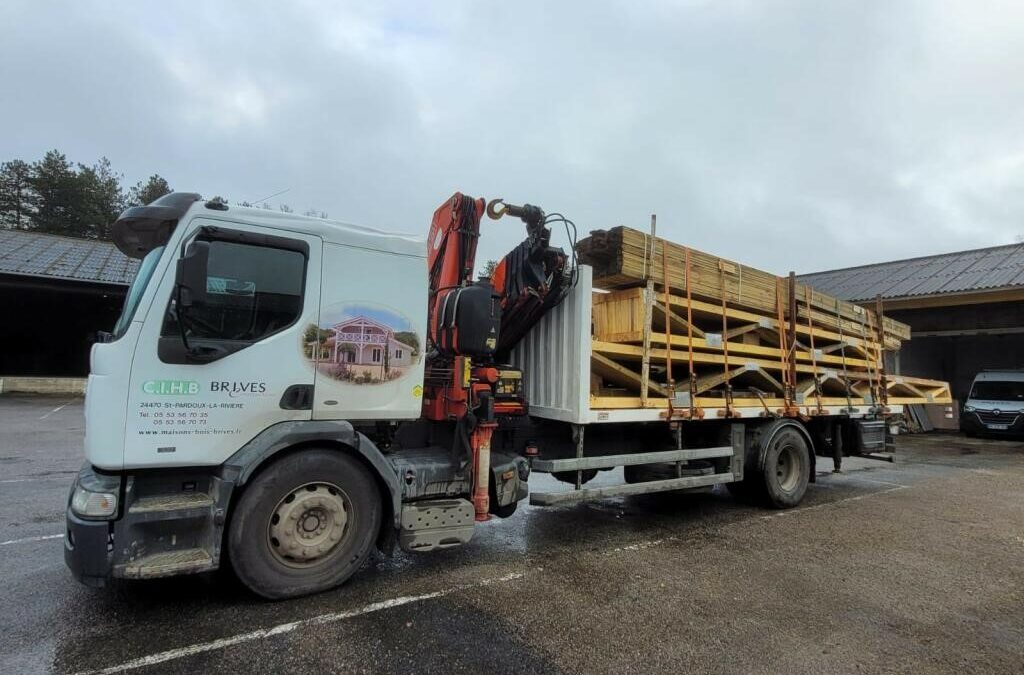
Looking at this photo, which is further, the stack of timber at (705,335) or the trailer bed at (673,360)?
the stack of timber at (705,335)

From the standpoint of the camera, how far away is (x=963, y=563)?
509cm

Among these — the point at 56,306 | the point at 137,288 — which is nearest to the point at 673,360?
the point at 137,288

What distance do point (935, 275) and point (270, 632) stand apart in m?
22.0

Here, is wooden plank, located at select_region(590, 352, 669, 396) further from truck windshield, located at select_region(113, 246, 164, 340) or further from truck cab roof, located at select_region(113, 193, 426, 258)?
truck windshield, located at select_region(113, 246, 164, 340)

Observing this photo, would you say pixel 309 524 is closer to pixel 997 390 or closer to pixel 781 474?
pixel 781 474

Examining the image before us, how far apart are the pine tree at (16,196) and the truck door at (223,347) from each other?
171ft

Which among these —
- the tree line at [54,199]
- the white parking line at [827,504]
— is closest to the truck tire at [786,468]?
the white parking line at [827,504]

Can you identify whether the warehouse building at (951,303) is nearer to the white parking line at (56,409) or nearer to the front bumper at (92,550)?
the front bumper at (92,550)

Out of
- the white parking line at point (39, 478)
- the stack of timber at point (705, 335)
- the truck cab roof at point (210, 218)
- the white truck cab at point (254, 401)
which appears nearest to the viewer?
the white truck cab at point (254, 401)

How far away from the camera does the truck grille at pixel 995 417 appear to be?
1608 cm

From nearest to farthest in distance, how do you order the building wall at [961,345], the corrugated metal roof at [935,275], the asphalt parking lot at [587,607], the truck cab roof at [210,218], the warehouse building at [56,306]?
the asphalt parking lot at [587,607] → the truck cab roof at [210,218] → the corrugated metal roof at [935,275] → the building wall at [961,345] → the warehouse building at [56,306]

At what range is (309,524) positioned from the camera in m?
3.80

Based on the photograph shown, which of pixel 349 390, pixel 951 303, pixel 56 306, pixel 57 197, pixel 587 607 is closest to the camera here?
pixel 587 607

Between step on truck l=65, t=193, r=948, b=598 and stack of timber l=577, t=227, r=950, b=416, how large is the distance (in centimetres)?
4
